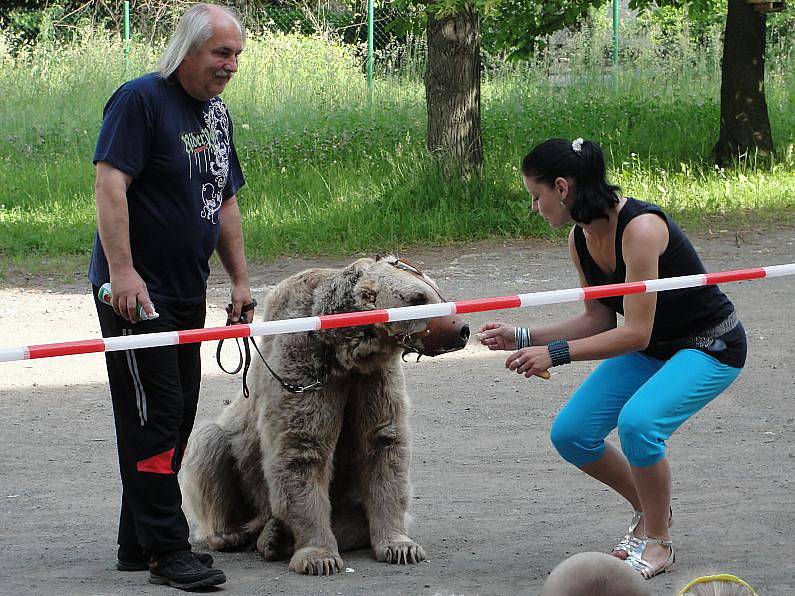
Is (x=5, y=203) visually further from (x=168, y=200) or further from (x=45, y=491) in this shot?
(x=168, y=200)

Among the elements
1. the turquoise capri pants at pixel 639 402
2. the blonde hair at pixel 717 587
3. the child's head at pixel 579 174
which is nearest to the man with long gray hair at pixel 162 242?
the child's head at pixel 579 174

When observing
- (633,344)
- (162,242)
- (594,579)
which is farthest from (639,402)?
(594,579)

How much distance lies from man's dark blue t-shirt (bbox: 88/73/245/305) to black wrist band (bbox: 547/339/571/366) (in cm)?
141

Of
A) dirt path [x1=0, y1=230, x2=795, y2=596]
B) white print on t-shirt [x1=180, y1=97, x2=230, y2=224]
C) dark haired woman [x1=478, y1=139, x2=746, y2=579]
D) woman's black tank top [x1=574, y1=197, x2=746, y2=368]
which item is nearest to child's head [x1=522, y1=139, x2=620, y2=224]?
dark haired woman [x1=478, y1=139, x2=746, y2=579]

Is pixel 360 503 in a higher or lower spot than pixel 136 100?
lower

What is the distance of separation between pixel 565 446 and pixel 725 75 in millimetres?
11069

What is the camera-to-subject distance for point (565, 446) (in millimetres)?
4598

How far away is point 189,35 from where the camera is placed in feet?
14.0

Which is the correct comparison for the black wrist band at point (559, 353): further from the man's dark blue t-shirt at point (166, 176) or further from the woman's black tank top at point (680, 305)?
the man's dark blue t-shirt at point (166, 176)

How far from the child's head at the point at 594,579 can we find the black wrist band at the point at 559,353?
2189mm

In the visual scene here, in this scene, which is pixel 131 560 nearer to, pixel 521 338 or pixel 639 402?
pixel 521 338

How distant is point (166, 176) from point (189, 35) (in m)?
0.55

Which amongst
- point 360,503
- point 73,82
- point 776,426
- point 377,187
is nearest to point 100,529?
point 360,503

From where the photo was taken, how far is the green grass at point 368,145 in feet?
41.4
